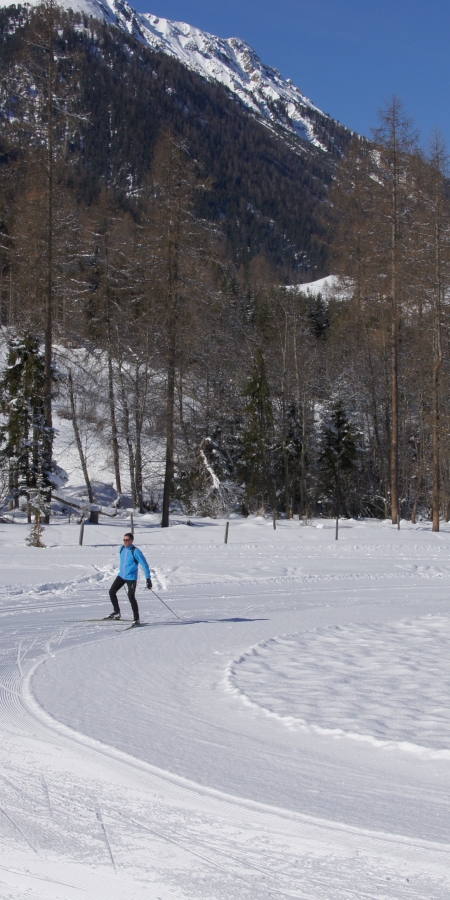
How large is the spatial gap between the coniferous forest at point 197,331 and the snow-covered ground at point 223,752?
11960mm

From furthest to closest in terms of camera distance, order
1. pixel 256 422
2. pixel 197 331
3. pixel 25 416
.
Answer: pixel 256 422
pixel 197 331
pixel 25 416

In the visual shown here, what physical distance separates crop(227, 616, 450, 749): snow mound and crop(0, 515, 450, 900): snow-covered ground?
35 mm

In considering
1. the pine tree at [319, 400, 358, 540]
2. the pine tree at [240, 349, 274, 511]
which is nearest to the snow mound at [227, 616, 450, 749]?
the pine tree at [240, 349, 274, 511]

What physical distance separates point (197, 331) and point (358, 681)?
24.4 metres

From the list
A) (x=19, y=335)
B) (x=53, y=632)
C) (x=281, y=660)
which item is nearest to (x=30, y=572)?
(x=53, y=632)

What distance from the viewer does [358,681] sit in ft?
29.0

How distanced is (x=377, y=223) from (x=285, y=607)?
811 inches

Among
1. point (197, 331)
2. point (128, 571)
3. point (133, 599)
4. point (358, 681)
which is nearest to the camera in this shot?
point (358, 681)

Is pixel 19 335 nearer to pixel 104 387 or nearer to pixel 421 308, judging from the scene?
pixel 104 387

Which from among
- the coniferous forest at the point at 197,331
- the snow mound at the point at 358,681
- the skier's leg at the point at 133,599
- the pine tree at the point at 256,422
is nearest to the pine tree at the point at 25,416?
the coniferous forest at the point at 197,331

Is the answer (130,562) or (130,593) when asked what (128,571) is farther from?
(130,593)

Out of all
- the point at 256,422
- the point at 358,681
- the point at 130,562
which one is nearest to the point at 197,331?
the point at 256,422

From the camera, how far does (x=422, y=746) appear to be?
6539mm

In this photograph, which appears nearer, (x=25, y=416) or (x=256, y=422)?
(x=25, y=416)
